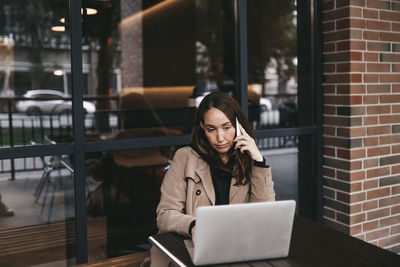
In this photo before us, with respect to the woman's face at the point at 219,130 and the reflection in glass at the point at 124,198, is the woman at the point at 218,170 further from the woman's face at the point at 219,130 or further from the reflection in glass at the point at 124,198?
the reflection in glass at the point at 124,198

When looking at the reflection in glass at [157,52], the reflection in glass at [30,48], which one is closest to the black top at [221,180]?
the reflection in glass at [157,52]

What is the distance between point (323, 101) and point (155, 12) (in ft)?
18.5

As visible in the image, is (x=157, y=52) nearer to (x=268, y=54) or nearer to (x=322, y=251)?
(x=268, y=54)

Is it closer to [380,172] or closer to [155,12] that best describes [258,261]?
[380,172]

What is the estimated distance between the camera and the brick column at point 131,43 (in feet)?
25.8

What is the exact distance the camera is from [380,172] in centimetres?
267

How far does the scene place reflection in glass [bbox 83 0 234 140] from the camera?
7.65 meters

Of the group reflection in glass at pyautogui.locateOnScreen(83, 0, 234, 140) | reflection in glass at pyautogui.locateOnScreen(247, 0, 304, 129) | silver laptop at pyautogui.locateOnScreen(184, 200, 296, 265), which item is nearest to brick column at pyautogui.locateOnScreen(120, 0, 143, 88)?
reflection in glass at pyautogui.locateOnScreen(83, 0, 234, 140)

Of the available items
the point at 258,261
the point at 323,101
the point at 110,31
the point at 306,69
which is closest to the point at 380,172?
the point at 323,101

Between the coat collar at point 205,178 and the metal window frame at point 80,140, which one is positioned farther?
the metal window frame at point 80,140

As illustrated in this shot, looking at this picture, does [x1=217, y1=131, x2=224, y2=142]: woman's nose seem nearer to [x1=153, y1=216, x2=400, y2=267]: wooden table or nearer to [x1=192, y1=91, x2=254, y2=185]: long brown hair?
[x1=192, y1=91, x2=254, y2=185]: long brown hair

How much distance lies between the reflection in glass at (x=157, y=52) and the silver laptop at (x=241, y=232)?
5.39 meters

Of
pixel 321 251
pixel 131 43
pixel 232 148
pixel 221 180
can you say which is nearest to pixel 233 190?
pixel 221 180

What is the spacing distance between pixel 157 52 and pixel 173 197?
6419mm
